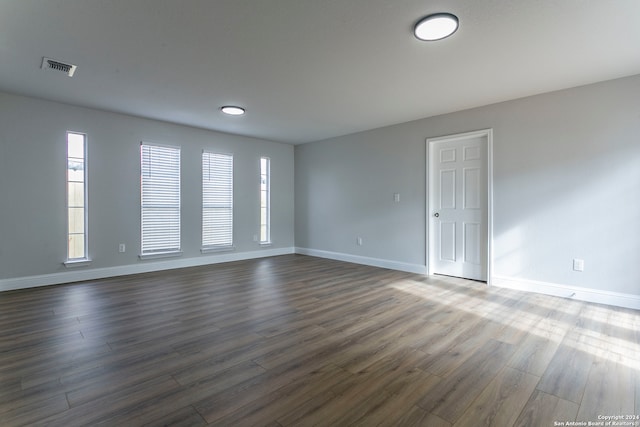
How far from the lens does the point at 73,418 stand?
1599 mm

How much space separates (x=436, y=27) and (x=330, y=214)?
14.8 feet

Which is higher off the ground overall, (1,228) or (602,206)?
(602,206)

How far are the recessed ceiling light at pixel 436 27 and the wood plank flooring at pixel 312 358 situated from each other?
251 centimetres

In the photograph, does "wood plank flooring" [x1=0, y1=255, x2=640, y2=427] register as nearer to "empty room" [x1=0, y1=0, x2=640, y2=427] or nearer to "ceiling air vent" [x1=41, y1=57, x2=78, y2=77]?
"empty room" [x1=0, y1=0, x2=640, y2=427]

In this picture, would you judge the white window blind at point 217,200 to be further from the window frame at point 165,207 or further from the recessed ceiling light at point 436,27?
A: the recessed ceiling light at point 436,27

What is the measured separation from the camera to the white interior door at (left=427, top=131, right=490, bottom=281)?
451 centimetres

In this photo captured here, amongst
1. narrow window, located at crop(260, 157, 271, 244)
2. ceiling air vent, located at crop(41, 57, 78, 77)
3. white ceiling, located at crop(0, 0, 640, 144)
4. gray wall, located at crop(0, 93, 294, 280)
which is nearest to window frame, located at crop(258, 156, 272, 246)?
narrow window, located at crop(260, 157, 271, 244)

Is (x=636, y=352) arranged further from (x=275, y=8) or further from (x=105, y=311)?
(x=105, y=311)

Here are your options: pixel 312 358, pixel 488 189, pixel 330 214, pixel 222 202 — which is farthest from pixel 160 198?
pixel 488 189

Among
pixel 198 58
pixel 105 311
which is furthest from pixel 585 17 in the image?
pixel 105 311

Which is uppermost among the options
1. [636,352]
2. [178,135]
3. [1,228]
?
[178,135]

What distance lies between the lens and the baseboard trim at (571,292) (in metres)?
3.40

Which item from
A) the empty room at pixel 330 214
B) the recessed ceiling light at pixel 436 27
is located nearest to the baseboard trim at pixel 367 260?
the empty room at pixel 330 214

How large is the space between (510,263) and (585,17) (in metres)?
2.91
